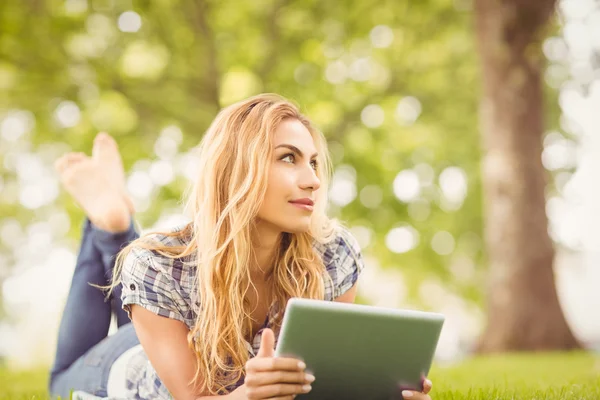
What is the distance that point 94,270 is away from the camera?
3.99 metres

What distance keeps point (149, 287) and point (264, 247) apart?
54 centimetres

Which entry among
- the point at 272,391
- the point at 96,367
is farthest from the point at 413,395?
the point at 96,367

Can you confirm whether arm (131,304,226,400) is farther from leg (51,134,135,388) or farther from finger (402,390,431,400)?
leg (51,134,135,388)

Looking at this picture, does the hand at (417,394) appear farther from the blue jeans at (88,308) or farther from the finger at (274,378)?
the blue jeans at (88,308)

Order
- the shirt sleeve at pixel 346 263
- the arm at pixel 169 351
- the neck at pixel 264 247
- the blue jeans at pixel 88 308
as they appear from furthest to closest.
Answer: the blue jeans at pixel 88 308, the shirt sleeve at pixel 346 263, the neck at pixel 264 247, the arm at pixel 169 351

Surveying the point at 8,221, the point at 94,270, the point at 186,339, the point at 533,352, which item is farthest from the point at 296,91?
the point at 186,339

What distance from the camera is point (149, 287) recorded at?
2576 millimetres

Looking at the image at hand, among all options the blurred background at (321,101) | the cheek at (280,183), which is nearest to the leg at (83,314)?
the cheek at (280,183)

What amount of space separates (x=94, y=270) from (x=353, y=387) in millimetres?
2210

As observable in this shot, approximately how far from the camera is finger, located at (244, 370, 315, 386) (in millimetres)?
2021

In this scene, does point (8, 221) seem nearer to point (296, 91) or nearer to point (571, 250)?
point (296, 91)

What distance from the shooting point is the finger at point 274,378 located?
6.63 feet

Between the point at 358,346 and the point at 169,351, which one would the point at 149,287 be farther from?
the point at 358,346

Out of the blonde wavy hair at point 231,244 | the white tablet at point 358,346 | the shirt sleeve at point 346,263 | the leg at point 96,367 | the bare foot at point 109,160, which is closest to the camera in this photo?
the white tablet at point 358,346
